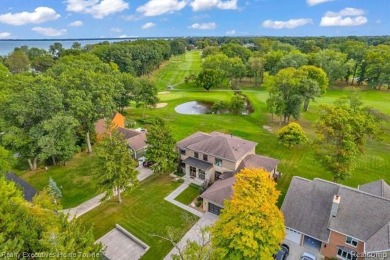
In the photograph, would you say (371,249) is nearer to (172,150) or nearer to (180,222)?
(180,222)

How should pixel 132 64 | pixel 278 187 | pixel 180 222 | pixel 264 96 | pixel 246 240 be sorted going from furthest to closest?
pixel 132 64
pixel 264 96
pixel 278 187
pixel 180 222
pixel 246 240

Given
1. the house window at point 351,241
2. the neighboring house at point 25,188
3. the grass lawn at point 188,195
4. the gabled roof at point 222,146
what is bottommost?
the grass lawn at point 188,195

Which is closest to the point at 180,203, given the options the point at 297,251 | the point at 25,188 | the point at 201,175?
the point at 201,175

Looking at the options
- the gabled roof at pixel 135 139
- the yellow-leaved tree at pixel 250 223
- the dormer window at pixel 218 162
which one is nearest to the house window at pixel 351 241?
the yellow-leaved tree at pixel 250 223

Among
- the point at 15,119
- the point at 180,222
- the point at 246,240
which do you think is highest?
the point at 15,119

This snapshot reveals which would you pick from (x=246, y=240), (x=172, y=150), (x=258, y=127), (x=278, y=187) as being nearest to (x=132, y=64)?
(x=258, y=127)

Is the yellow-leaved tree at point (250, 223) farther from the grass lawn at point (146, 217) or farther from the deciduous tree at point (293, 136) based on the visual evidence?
the deciduous tree at point (293, 136)

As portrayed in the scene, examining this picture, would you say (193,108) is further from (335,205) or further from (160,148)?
(335,205)
